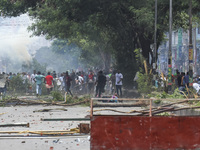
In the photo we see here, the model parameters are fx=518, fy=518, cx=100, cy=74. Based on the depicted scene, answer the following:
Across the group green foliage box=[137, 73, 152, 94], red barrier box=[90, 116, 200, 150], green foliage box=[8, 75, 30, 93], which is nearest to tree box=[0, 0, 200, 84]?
green foliage box=[137, 73, 152, 94]

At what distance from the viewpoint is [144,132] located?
8133 mm

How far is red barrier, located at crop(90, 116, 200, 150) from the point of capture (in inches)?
318

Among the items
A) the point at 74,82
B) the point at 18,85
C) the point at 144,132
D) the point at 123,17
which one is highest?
the point at 123,17

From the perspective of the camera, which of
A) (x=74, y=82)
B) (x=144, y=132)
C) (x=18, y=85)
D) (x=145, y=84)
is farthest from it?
(x=74, y=82)

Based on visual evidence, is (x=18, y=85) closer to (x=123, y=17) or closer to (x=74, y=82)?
(x=74, y=82)

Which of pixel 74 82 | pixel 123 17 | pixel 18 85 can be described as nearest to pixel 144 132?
pixel 123 17

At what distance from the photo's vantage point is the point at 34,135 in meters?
11.1

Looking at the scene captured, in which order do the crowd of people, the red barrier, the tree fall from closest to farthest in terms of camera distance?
the red barrier
the crowd of people
the tree

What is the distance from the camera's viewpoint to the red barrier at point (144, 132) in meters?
8.07

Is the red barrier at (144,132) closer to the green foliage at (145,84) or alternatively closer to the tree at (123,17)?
the green foliage at (145,84)

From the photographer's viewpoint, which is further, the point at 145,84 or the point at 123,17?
the point at 123,17

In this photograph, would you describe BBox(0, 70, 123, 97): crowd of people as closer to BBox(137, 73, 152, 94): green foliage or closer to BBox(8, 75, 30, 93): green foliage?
BBox(8, 75, 30, 93): green foliage

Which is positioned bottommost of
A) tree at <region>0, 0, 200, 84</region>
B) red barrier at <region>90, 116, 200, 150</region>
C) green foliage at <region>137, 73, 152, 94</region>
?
red barrier at <region>90, 116, 200, 150</region>

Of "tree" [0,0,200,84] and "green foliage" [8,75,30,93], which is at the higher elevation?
"tree" [0,0,200,84]
